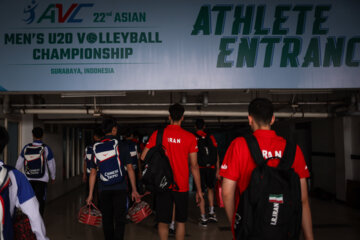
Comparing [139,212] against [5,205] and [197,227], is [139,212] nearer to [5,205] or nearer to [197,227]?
[197,227]

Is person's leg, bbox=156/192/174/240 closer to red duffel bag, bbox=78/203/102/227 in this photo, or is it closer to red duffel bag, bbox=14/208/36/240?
red duffel bag, bbox=78/203/102/227

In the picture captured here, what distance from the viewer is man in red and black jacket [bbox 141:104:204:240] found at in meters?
3.02

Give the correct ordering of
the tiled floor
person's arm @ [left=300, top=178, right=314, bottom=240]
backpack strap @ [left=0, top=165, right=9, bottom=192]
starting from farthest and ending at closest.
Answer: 1. the tiled floor
2. person's arm @ [left=300, top=178, right=314, bottom=240]
3. backpack strap @ [left=0, top=165, right=9, bottom=192]

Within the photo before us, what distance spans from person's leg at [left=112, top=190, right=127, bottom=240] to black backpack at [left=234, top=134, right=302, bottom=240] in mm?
1807

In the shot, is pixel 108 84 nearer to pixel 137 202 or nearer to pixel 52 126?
pixel 137 202

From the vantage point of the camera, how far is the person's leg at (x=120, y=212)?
10.3 feet

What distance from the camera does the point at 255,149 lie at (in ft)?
5.67

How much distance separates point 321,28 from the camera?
3375 millimetres

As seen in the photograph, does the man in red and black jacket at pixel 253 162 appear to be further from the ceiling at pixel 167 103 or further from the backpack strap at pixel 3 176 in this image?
the ceiling at pixel 167 103

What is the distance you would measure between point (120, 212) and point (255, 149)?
2016mm

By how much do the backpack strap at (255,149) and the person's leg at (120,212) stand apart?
1.92 metres

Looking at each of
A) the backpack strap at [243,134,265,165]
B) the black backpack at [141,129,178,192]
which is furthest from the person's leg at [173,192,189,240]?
→ the backpack strap at [243,134,265,165]

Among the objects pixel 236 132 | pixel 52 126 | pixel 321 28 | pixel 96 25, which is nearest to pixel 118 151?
pixel 96 25

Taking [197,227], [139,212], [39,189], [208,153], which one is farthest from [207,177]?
[39,189]
